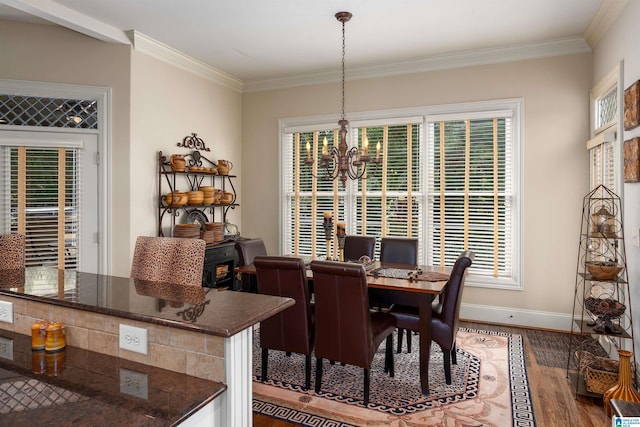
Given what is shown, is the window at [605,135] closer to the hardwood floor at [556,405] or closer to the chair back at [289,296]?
the hardwood floor at [556,405]

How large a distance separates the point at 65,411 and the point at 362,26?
382 cm

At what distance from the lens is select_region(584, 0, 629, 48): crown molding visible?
329 cm

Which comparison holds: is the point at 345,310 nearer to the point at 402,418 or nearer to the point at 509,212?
the point at 402,418

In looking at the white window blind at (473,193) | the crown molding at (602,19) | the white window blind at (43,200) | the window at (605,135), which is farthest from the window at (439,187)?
the white window blind at (43,200)

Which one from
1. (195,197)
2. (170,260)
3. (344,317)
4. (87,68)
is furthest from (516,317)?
(87,68)

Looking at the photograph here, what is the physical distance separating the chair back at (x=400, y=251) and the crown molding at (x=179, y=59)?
3.05 meters

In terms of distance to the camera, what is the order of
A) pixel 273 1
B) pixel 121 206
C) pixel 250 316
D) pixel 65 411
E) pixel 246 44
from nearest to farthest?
pixel 65 411
pixel 250 316
pixel 273 1
pixel 121 206
pixel 246 44

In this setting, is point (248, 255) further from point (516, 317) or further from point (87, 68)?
point (516, 317)

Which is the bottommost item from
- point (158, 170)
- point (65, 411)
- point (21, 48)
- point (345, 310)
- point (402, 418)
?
point (402, 418)

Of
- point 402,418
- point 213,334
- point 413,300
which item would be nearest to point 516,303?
point 413,300

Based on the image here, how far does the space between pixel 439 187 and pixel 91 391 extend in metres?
4.28

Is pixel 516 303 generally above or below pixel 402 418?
above

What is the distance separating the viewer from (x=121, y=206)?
409 centimetres

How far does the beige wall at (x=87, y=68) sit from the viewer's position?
12.7 feet
